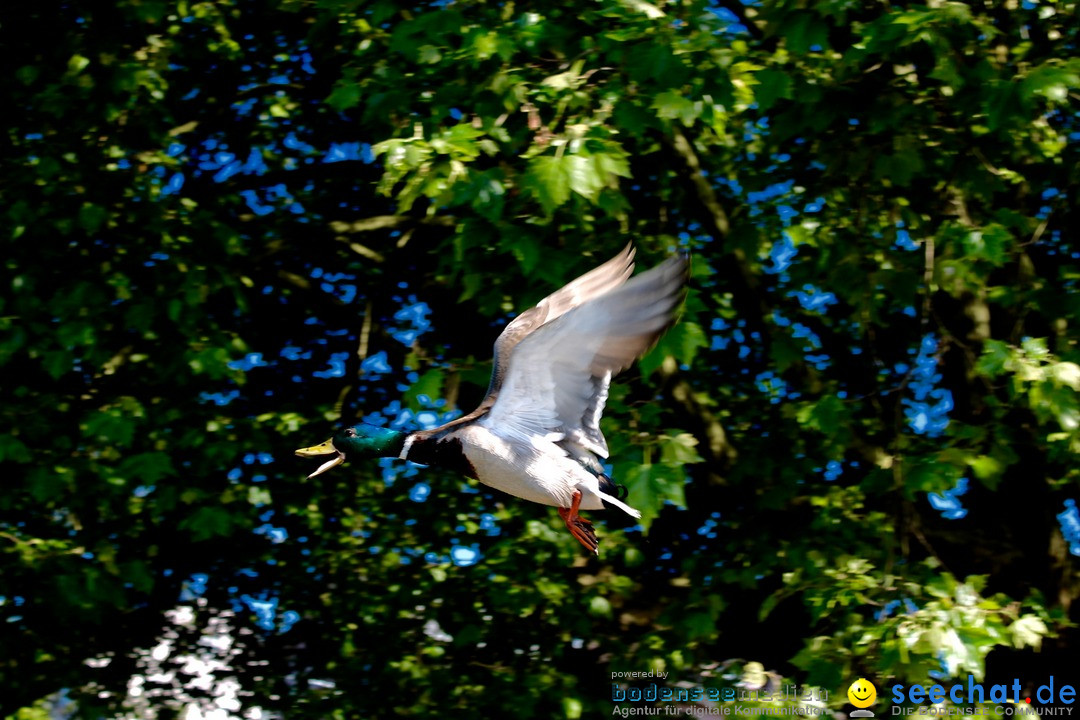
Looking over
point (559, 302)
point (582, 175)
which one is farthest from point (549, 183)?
point (559, 302)

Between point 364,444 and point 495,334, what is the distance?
111 inches

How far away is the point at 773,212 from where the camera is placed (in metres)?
5.70

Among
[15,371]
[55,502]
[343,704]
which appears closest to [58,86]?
[15,371]

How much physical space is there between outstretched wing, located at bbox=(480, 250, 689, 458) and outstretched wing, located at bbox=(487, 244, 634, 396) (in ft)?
0.45

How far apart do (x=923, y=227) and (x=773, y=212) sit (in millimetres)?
Answer: 672

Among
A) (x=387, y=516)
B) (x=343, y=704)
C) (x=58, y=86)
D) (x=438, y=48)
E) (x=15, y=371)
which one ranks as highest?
(x=438, y=48)

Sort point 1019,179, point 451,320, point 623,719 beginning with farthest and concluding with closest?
point 451,320, point 623,719, point 1019,179

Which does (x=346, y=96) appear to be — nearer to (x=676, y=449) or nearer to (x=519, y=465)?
(x=676, y=449)

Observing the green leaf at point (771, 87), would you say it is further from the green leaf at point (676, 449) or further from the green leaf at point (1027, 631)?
the green leaf at point (1027, 631)

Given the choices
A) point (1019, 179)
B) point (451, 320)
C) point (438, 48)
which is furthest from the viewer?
point (451, 320)

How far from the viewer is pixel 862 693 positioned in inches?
191

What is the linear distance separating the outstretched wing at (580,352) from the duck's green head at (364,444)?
303 millimetres

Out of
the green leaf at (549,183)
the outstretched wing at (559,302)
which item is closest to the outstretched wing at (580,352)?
the outstretched wing at (559,302)

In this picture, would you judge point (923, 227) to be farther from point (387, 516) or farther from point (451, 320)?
point (387, 516)
